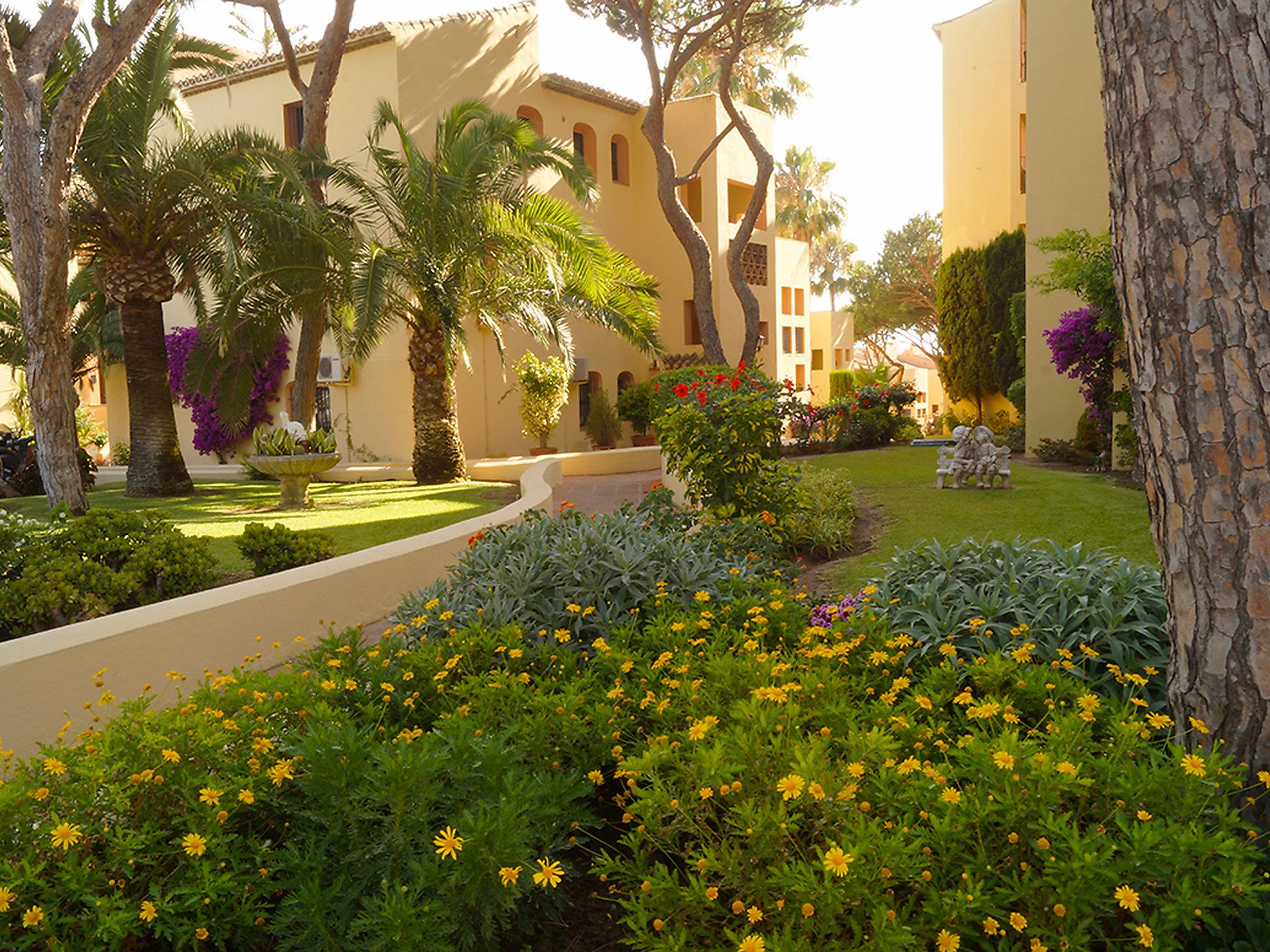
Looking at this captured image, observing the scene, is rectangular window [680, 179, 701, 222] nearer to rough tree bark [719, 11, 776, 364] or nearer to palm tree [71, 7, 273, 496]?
rough tree bark [719, 11, 776, 364]

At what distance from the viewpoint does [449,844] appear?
2.00m

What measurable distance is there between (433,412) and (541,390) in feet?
13.5

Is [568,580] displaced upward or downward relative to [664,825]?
upward

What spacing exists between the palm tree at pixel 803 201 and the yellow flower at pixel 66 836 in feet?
139

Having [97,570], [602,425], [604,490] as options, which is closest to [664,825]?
[97,570]

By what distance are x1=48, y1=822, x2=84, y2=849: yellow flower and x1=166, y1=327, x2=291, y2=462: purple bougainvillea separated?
61.4ft

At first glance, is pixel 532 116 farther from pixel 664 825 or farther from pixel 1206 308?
pixel 664 825

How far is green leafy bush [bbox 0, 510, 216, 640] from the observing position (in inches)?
234

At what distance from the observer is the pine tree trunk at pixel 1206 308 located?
2301mm

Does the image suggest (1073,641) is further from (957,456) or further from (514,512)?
(957,456)

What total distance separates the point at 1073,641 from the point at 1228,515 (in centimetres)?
94

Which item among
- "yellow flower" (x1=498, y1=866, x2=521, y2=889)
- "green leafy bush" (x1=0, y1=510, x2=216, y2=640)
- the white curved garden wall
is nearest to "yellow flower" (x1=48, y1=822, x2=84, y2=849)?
"yellow flower" (x1=498, y1=866, x2=521, y2=889)

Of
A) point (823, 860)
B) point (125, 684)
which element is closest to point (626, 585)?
point (823, 860)

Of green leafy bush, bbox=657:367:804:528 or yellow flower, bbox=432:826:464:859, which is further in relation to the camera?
green leafy bush, bbox=657:367:804:528
